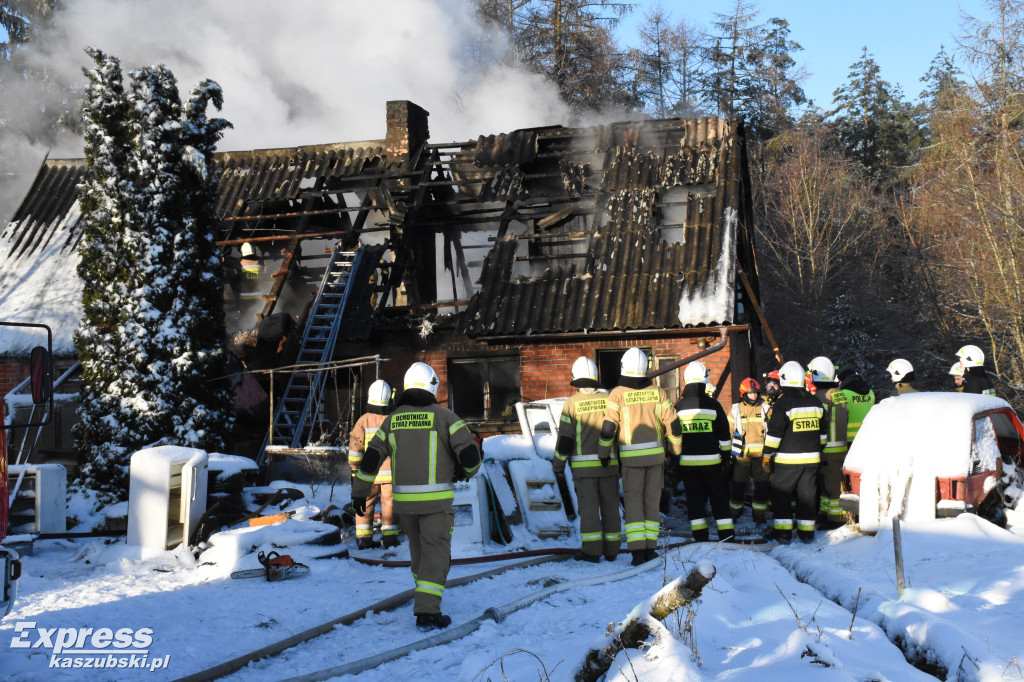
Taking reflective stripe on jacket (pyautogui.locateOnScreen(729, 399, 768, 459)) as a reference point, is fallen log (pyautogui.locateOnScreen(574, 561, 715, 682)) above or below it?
below

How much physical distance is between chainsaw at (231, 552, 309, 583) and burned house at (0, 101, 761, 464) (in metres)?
4.67

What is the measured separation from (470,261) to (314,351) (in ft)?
13.2

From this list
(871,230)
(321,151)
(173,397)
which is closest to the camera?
(173,397)

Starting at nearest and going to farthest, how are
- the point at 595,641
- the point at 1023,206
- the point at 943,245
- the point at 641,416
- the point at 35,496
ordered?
the point at 595,641, the point at 641,416, the point at 35,496, the point at 1023,206, the point at 943,245

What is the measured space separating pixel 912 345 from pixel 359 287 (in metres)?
19.7

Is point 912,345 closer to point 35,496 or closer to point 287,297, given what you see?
point 287,297

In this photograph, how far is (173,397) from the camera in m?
11.2

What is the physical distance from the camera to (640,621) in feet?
13.2

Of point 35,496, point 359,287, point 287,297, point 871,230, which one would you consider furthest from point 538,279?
point 871,230

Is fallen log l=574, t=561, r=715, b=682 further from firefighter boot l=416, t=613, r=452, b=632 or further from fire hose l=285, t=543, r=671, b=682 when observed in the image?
firefighter boot l=416, t=613, r=452, b=632

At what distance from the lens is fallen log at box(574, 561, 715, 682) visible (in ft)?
12.8

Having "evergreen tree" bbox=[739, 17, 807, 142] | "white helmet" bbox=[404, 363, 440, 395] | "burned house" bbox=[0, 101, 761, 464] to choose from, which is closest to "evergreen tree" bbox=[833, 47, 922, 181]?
"evergreen tree" bbox=[739, 17, 807, 142]

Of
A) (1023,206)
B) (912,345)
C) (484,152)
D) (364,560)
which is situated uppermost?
(484,152)

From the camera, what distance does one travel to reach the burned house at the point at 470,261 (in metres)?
13.4
